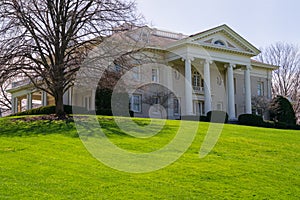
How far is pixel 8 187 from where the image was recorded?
9680 millimetres

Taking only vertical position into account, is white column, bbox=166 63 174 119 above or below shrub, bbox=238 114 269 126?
above

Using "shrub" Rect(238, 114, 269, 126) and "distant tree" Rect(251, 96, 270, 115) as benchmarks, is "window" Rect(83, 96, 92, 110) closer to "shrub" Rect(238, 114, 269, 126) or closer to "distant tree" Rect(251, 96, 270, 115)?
"shrub" Rect(238, 114, 269, 126)

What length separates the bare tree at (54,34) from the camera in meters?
22.8

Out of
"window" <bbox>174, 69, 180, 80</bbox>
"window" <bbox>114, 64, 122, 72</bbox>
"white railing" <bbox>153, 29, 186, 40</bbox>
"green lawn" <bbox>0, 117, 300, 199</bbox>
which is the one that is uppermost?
"white railing" <bbox>153, 29, 186, 40</bbox>

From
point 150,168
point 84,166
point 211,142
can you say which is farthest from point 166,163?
point 211,142

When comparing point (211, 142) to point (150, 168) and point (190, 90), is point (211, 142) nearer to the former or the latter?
point (150, 168)

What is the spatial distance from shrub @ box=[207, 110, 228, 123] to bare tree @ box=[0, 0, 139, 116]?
1748cm

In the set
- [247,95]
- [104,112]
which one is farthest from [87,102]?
[247,95]

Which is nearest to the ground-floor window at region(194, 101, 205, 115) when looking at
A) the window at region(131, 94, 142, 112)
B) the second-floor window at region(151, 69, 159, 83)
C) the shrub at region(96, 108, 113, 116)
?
the second-floor window at region(151, 69, 159, 83)

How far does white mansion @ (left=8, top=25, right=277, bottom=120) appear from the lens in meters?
41.1

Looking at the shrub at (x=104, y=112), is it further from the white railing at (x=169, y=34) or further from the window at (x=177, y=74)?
the white railing at (x=169, y=34)

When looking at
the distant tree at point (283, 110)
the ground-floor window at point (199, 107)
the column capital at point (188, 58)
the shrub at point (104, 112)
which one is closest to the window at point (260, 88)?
the distant tree at point (283, 110)

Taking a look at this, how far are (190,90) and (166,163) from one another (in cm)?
2875

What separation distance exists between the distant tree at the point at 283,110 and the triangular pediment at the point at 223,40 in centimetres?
616
